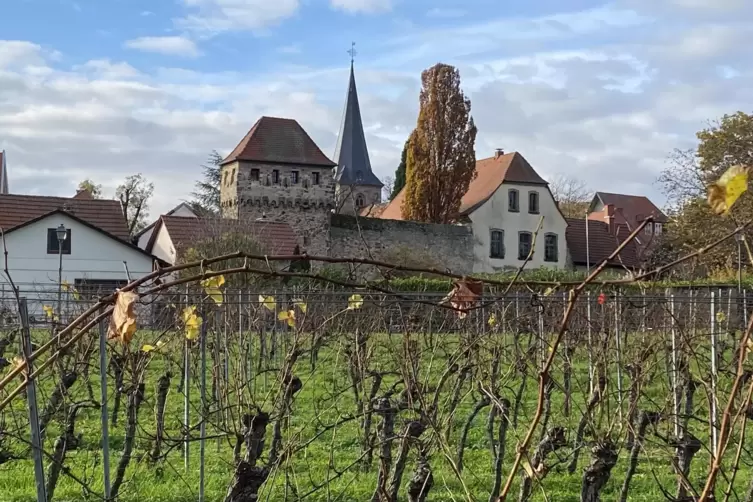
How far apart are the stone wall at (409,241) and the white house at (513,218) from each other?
0.96 meters

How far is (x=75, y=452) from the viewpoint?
727cm

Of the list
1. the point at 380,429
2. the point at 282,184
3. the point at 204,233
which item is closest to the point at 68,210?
the point at 204,233

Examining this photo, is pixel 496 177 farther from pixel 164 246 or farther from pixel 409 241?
pixel 164 246

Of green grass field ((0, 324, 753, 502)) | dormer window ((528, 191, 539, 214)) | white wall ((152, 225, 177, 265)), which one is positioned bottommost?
green grass field ((0, 324, 753, 502))

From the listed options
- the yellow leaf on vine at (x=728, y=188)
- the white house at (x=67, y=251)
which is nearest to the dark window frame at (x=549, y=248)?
the white house at (x=67, y=251)

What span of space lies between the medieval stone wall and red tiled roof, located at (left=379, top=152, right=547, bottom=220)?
5675mm

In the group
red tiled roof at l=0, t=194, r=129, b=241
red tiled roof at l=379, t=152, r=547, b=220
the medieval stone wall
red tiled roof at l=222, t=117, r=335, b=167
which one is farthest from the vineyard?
red tiled roof at l=379, t=152, r=547, b=220

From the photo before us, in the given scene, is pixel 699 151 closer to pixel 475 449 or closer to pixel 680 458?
pixel 475 449

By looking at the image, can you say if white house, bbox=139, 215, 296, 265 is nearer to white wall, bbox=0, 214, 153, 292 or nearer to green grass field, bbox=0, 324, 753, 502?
white wall, bbox=0, 214, 153, 292

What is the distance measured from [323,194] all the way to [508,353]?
2286 cm

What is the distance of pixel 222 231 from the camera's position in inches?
960

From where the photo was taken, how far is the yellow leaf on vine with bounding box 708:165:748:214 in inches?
36.9

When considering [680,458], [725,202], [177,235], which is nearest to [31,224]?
[177,235]

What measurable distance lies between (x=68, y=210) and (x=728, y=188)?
87.3 ft
